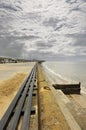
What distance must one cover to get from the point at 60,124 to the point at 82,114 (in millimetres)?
4646

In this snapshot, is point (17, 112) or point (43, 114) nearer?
point (43, 114)

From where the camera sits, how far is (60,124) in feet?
13.6

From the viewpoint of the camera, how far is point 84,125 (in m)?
7.64

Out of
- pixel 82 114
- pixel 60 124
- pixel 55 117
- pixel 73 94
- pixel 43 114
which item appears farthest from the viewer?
pixel 73 94

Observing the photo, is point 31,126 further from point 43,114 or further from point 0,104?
point 0,104

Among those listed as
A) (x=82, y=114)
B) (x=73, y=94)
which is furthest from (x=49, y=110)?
(x=73, y=94)

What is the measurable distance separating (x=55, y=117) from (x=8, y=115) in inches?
71.6

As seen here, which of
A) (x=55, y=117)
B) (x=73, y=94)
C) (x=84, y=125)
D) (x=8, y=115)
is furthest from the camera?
(x=73, y=94)

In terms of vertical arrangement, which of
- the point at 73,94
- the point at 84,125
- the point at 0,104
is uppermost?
the point at 0,104

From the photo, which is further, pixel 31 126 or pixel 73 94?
pixel 73 94

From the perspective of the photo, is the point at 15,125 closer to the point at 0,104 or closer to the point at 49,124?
the point at 49,124

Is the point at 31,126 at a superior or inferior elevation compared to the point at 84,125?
superior

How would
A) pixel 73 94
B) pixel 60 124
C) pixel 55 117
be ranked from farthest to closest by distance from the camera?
pixel 73 94
pixel 55 117
pixel 60 124

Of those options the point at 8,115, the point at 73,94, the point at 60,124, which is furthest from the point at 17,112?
the point at 73,94
